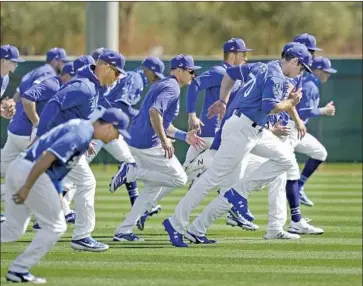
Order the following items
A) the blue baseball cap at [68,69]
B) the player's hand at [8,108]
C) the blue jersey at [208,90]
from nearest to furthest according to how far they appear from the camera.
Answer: the blue baseball cap at [68,69]
the blue jersey at [208,90]
the player's hand at [8,108]

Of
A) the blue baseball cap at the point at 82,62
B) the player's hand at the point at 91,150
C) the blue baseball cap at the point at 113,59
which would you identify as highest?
the blue baseball cap at the point at 113,59

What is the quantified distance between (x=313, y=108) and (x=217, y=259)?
5063 mm

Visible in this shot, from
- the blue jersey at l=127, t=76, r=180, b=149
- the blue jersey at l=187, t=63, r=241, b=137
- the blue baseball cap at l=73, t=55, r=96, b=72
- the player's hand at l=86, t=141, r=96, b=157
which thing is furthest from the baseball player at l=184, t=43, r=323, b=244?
the blue baseball cap at l=73, t=55, r=96, b=72

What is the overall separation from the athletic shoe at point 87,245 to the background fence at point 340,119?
13.4m

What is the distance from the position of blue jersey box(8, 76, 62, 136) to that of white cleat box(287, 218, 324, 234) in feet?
9.74

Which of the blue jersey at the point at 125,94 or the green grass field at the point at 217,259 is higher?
the blue jersey at the point at 125,94

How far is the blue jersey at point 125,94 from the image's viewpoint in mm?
15242

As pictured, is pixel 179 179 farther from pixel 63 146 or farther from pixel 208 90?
pixel 63 146

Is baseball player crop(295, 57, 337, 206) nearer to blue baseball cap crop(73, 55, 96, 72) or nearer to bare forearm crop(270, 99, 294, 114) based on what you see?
blue baseball cap crop(73, 55, 96, 72)

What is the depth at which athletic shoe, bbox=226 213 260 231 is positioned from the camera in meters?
14.2

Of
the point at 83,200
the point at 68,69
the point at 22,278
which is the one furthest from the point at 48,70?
the point at 22,278

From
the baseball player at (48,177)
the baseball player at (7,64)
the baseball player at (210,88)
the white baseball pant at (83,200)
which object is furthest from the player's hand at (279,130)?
the baseball player at (48,177)

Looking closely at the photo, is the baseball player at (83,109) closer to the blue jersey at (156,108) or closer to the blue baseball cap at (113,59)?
the blue baseball cap at (113,59)

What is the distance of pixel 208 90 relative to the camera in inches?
588
